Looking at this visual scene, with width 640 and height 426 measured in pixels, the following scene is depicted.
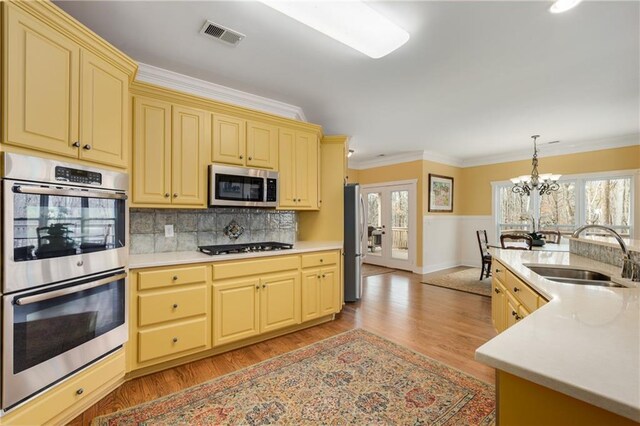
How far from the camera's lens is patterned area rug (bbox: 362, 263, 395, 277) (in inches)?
242

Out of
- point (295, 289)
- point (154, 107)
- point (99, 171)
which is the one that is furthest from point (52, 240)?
point (295, 289)

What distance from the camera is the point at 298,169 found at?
11.5ft

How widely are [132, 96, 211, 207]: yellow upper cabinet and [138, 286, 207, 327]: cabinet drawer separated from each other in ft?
2.57

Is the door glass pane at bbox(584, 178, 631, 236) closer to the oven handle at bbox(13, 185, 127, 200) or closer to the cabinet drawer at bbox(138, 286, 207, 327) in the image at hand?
the cabinet drawer at bbox(138, 286, 207, 327)

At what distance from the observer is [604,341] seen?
902mm

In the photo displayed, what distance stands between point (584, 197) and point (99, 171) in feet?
23.6

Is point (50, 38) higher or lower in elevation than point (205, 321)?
higher

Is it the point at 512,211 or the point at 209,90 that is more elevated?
the point at 209,90

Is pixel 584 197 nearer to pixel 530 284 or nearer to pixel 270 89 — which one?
pixel 530 284

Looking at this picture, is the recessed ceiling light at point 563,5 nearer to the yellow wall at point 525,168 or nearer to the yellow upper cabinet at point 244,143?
the yellow upper cabinet at point 244,143

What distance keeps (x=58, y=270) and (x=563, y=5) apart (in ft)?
11.1

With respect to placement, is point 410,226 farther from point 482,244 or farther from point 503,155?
point 503,155

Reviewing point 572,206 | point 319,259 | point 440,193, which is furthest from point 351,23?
point 572,206

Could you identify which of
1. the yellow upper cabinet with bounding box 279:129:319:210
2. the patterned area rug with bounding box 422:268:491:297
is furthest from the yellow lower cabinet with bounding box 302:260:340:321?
the patterned area rug with bounding box 422:268:491:297
